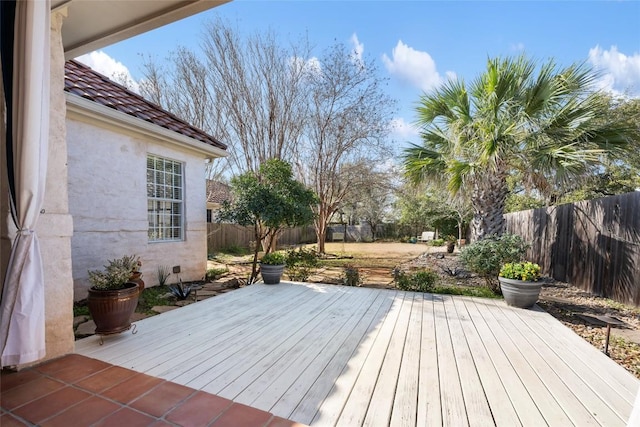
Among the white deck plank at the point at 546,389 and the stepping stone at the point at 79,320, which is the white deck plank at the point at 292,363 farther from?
the stepping stone at the point at 79,320

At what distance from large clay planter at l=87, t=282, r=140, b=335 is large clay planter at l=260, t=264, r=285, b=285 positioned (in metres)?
2.93

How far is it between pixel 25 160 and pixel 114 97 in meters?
3.67

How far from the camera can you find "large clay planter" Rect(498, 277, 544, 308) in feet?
13.5

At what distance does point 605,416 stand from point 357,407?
5.39ft

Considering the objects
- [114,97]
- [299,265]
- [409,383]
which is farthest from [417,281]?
[114,97]

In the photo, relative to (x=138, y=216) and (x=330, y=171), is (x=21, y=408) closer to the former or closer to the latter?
(x=138, y=216)

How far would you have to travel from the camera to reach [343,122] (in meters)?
10.2

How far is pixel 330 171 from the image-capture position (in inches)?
425

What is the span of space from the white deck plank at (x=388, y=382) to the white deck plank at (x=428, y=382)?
0.34 feet

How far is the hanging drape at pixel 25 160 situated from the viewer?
1.80 m

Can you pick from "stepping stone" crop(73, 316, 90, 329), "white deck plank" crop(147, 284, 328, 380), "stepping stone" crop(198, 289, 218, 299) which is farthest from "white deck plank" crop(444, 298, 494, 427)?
"stepping stone" crop(73, 316, 90, 329)

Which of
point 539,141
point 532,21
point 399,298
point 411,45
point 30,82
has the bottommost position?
point 399,298

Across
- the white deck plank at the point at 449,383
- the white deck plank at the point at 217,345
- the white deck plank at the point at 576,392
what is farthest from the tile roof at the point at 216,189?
the white deck plank at the point at 576,392

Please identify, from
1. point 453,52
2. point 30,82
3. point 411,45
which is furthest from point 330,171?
point 30,82
